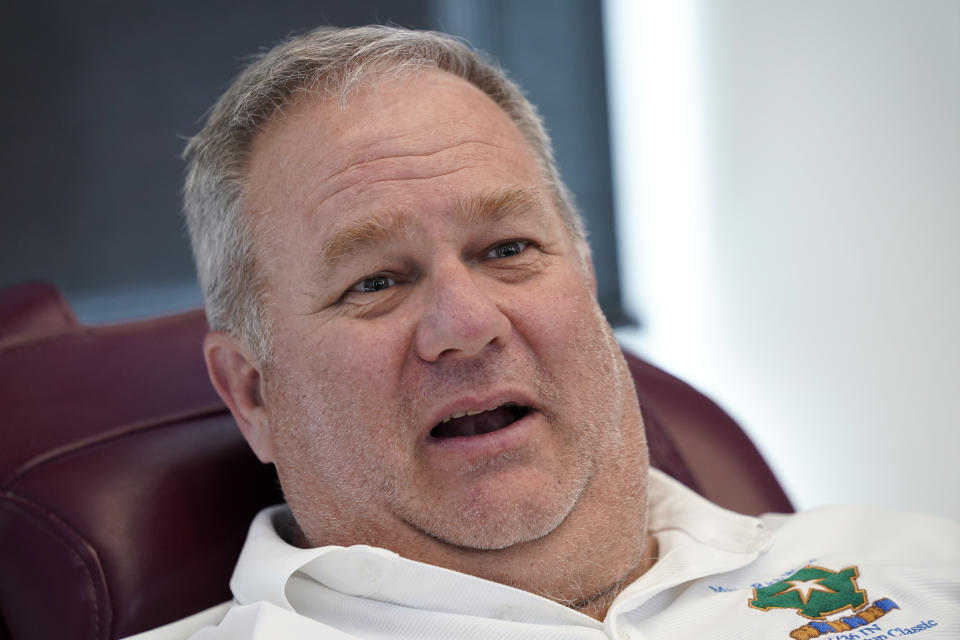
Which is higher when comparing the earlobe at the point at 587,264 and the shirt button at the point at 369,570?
the earlobe at the point at 587,264

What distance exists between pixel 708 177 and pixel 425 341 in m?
2.20

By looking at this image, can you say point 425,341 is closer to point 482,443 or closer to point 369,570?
point 482,443

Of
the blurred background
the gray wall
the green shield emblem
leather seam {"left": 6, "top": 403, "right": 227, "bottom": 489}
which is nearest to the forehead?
leather seam {"left": 6, "top": 403, "right": 227, "bottom": 489}

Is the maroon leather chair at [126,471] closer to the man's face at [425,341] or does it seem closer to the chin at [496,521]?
the man's face at [425,341]

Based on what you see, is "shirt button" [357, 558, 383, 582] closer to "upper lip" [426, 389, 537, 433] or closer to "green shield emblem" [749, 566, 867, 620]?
"upper lip" [426, 389, 537, 433]

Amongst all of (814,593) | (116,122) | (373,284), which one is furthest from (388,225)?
(116,122)

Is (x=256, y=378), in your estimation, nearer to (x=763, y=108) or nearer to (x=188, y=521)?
(x=188, y=521)

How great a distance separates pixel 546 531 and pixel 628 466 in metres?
0.18

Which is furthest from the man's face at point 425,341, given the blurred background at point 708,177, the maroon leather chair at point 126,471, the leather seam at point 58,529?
the blurred background at point 708,177

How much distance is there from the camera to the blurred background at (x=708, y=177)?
2119mm

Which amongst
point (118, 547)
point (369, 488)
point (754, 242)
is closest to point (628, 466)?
point (369, 488)

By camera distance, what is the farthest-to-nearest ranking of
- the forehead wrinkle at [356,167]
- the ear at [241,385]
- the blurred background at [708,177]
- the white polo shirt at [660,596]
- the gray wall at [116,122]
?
the gray wall at [116,122]
the blurred background at [708,177]
the ear at [241,385]
the forehead wrinkle at [356,167]
the white polo shirt at [660,596]

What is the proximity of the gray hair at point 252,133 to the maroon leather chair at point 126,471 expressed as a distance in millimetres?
176

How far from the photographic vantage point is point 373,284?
1142mm
